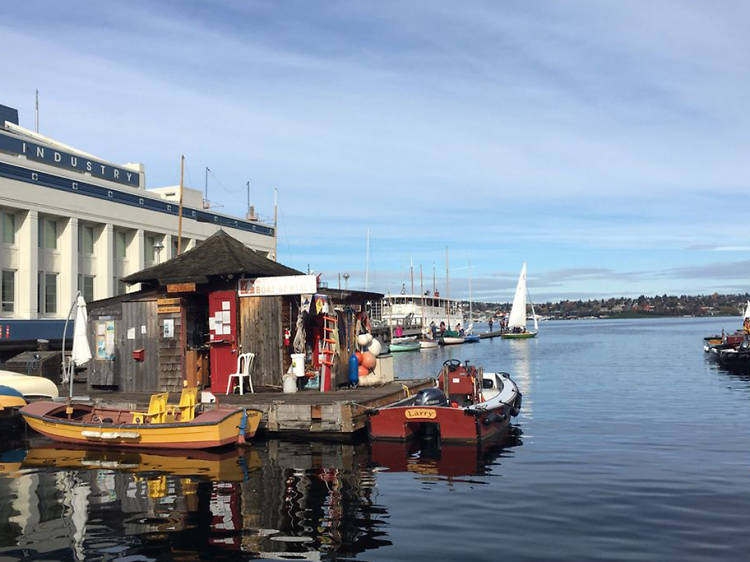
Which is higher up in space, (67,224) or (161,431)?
(67,224)

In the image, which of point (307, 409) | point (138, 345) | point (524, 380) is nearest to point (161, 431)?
point (307, 409)

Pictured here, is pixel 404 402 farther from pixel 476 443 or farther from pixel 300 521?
pixel 300 521

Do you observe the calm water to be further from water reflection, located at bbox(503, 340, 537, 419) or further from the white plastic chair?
water reflection, located at bbox(503, 340, 537, 419)

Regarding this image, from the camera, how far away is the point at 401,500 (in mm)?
13641

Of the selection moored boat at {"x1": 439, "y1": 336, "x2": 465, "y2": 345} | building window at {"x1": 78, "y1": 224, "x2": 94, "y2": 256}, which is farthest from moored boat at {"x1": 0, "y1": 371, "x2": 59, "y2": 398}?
moored boat at {"x1": 439, "y1": 336, "x2": 465, "y2": 345}

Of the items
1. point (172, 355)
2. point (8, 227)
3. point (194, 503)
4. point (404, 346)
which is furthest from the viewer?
point (404, 346)

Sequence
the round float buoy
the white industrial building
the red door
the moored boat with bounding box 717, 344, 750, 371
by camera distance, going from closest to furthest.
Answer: the red door
the round float buoy
the moored boat with bounding box 717, 344, 750, 371
the white industrial building

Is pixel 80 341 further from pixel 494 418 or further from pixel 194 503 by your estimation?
pixel 494 418

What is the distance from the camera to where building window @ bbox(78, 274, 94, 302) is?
5484cm

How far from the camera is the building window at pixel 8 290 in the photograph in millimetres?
48062

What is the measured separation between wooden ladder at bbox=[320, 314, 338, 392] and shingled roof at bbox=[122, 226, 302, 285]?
260 cm

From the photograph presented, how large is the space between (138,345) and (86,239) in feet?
119

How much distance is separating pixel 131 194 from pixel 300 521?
52.5m

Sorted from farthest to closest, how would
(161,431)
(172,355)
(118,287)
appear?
(118,287) → (172,355) → (161,431)
